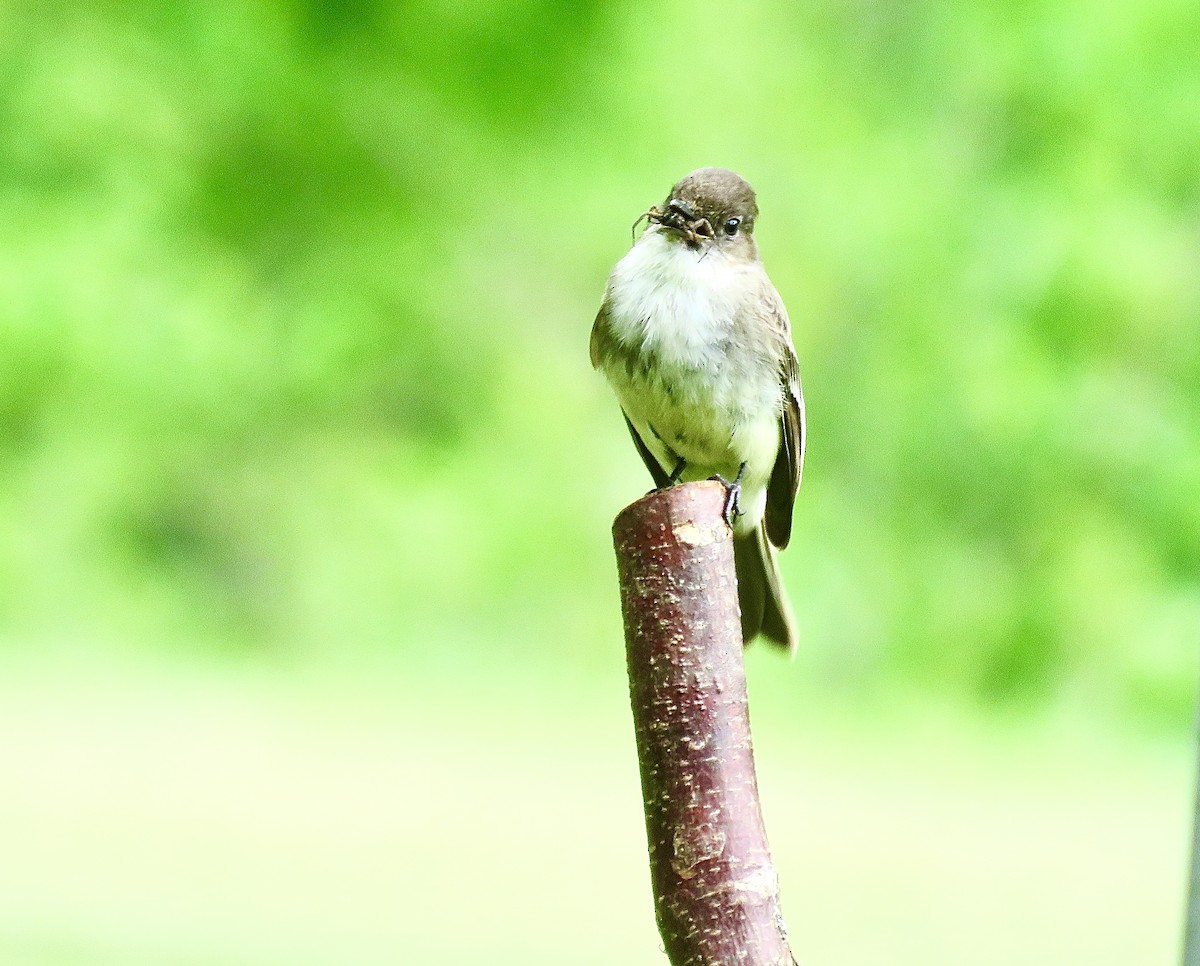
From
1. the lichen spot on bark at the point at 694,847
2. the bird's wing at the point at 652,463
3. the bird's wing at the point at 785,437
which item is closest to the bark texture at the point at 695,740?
the lichen spot on bark at the point at 694,847

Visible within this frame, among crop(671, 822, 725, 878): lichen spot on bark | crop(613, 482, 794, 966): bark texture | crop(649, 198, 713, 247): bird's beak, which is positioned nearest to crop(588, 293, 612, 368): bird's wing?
crop(649, 198, 713, 247): bird's beak

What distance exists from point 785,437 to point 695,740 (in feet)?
2.47

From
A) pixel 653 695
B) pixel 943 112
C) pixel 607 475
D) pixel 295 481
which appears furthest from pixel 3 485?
pixel 653 695

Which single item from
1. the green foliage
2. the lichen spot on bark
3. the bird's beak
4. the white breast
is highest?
the green foliage

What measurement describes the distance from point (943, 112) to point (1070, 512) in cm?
95

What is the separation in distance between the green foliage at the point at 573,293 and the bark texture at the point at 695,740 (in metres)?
2.44

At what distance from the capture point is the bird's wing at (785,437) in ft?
5.03

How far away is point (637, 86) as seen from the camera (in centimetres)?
349

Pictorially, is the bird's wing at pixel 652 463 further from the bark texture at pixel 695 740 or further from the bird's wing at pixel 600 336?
the bark texture at pixel 695 740

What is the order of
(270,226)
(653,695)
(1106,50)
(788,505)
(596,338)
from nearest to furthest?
1. (653,695)
2. (596,338)
3. (788,505)
4. (1106,50)
5. (270,226)

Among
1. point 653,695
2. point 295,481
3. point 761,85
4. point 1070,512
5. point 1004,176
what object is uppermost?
point 761,85

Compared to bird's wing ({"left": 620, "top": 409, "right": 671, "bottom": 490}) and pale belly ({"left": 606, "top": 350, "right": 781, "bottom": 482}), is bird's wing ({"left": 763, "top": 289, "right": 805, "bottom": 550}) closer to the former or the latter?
pale belly ({"left": 606, "top": 350, "right": 781, "bottom": 482})

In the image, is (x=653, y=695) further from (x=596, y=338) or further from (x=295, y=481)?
(x=295, y=481)

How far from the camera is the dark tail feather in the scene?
1588mm
